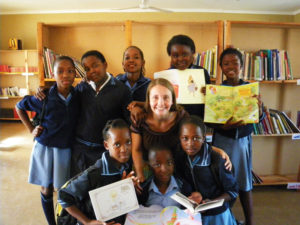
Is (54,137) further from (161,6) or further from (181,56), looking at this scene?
(161,6)

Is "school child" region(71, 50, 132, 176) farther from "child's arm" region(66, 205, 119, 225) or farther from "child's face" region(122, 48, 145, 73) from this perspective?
"child's arm" region(66, 205, 119, 225)

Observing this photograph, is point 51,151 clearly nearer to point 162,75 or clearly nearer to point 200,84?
point 162,75

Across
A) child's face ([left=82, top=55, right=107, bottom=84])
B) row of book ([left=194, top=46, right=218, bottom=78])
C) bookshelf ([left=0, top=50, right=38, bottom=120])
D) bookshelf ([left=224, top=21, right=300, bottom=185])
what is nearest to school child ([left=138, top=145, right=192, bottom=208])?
child's face ([left=82, top=55, right=107, bottom=84])

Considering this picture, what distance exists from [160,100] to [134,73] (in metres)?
0.70

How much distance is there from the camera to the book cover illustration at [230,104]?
1.76 metres

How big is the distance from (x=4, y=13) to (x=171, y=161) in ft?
29.1

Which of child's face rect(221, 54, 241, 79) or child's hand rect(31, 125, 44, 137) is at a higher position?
child's face rect(221, 54, 241, 79)

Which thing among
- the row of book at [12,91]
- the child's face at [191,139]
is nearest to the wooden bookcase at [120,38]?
the child's face at [191,139]

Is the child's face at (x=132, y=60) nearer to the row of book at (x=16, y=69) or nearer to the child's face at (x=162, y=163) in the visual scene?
the child's face at (x=162, y=163)

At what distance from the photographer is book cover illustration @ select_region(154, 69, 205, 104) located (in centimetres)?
177

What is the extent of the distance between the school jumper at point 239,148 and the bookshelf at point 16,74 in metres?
7.08

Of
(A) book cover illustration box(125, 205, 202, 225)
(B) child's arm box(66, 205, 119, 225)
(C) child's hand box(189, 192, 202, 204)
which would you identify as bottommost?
(B) child's arm box(66, 205, 119, 225)

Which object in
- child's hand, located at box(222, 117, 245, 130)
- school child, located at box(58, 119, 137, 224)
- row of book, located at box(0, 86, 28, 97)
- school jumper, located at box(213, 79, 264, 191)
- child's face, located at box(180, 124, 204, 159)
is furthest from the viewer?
row of book, located at box(0, 86, 28, 97)

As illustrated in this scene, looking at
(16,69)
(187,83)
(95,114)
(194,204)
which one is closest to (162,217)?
(194,204)
